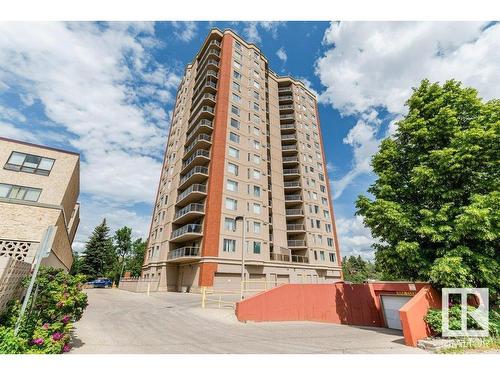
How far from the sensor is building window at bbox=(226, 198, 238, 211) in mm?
31969

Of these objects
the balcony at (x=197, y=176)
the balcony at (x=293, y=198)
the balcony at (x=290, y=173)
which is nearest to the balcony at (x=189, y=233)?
the balcony at (x=197, y=176)

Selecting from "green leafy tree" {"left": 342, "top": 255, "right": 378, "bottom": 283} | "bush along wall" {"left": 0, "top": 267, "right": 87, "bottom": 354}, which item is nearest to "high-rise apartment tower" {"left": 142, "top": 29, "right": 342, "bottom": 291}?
"bush along wall" {"left": 0, "top": 267, "right": 87, "bottom": 354}

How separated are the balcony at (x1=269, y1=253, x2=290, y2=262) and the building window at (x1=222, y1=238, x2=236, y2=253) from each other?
6438mm

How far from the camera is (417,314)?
30.4ft

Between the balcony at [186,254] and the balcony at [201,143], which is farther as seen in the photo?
the balcony at [201,143]

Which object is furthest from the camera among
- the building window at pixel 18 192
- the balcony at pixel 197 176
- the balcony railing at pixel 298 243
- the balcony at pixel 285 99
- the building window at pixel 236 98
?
the balcony at pixel 285 99

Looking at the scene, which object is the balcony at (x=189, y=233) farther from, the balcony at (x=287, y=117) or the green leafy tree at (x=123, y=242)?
the green leafy tree at (x=123, y=242)

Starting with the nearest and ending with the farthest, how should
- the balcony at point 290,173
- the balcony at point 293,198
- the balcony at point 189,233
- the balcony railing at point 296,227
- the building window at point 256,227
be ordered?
the balcony at point 189,233
the building window at point 256,227
the balcony railing at point 296,227
the balcony at point 293,198
the balcony at point 290,173

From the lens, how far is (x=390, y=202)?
466 inches

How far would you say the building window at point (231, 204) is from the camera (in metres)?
32.0

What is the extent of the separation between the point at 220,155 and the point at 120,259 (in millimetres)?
51776

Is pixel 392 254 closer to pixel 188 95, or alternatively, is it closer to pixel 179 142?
pixel 179 142

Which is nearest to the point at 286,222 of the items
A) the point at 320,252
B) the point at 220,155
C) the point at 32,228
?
the point at 320,252

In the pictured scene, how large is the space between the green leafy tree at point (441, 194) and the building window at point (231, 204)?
20404 mm
